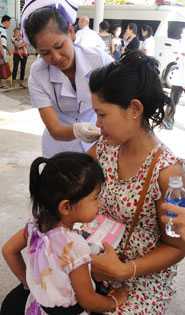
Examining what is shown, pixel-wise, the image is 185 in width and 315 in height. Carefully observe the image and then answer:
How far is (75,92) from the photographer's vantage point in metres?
1.78

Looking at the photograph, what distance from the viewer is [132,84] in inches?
45.8

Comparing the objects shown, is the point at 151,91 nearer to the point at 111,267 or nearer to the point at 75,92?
the point at 111,267

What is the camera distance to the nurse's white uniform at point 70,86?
5.78 ft

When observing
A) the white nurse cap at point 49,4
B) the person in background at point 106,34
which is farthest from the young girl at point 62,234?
the person in background at point 106,34

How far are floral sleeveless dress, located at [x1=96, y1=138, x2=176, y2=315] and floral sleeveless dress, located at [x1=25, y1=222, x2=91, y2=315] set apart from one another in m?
0.20

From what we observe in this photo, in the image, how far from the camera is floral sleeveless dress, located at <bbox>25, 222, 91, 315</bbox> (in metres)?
1.06

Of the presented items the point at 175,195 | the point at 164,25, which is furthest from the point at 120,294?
the point at 164,25

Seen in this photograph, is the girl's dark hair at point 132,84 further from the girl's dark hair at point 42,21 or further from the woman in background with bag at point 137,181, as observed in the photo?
the girl's dark hair at point 42,21

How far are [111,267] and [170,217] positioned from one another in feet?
0.83

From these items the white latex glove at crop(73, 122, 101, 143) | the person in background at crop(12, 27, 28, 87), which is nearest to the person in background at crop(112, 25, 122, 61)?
the person in background at crop(12, 27, 28, 87)

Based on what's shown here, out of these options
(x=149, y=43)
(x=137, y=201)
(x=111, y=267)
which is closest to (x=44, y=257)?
(x=111, y=267)

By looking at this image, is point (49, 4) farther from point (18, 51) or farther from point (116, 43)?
point (116, 43)

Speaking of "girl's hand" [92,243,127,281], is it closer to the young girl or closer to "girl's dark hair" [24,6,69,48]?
the young girl

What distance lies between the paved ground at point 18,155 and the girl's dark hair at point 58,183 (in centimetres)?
30
